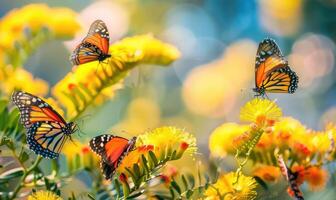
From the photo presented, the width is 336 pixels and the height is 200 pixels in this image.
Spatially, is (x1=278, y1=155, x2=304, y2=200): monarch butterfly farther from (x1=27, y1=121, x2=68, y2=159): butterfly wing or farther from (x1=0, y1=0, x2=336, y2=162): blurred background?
(x1=0, y1=0, x2=336, y2=162): blurred background

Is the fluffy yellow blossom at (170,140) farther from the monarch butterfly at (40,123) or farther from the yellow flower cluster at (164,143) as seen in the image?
the monarch butterfly at (40,123)

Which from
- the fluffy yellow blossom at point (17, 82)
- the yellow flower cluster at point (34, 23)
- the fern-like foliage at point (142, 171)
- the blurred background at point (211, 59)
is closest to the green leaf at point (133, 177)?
the fern-like foliage at point (142, 171)

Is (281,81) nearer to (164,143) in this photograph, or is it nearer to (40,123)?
(164,143)

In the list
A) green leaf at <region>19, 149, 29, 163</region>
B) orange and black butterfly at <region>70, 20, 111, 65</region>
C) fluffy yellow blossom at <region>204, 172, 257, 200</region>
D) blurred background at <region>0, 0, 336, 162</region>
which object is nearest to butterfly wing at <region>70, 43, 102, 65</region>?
orange and black butterfly at <region>70, 20, 111, 65</region>

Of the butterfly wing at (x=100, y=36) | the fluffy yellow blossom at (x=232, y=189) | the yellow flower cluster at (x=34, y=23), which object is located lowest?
the fluffy yellow blossom at (x=232, y=189)

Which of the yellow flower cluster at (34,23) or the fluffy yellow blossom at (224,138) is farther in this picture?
the yellow flower cluster at (34,23)

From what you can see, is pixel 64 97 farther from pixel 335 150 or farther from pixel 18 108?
pixel 335 150

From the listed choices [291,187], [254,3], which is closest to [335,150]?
[291,187]

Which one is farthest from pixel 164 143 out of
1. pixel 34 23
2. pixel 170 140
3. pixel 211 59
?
pixel 211 59
